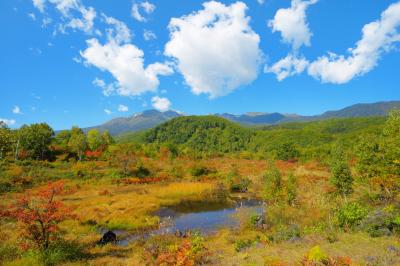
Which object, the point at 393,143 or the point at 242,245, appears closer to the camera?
the point at 242,245

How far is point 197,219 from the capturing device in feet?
86.1

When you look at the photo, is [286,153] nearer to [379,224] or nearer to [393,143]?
[393,143]

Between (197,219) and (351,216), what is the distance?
13468 millimetres

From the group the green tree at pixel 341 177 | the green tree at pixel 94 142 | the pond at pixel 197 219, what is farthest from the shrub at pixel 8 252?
the green tree at pixel 94 142

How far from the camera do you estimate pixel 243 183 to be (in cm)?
4222

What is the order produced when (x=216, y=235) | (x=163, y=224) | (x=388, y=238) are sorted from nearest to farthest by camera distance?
(x=388, y=238), (x=216, y=235), (x=163, y=224)

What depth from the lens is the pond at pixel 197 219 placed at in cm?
2119

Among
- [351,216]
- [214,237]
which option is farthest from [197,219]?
[351,216]

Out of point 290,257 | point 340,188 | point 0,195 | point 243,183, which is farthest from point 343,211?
point 0,195

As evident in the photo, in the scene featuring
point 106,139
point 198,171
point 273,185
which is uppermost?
point 106,139

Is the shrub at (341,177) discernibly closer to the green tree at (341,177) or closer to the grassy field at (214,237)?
the green tree at (341,177)

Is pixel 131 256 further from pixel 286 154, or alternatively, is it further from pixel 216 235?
pixel 286 154

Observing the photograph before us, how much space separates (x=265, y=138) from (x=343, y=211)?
172134 mm

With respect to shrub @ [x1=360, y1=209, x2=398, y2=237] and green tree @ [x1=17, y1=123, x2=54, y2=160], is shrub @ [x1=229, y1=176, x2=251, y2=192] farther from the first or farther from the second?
green tree @ [x1=17, y1=123, x2=54, y2=160]
